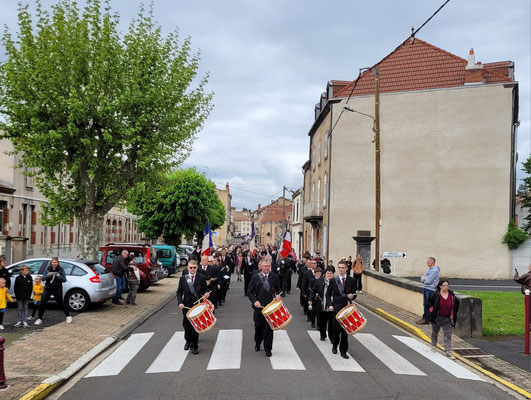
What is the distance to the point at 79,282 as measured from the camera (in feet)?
45.8

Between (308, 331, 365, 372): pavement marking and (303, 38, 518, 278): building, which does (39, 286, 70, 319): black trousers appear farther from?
(303, 38, 518, 278): building

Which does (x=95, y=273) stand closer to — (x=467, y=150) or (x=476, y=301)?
(x=476, y=301)

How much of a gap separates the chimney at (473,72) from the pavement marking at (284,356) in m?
24.3

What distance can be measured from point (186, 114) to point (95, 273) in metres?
7.19

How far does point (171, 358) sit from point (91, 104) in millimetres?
10499

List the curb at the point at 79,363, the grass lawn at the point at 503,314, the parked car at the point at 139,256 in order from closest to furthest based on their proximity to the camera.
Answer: the curb at the point at 79,363
the grass lawn at the point at 503,314
the parked car at the point at 139,256

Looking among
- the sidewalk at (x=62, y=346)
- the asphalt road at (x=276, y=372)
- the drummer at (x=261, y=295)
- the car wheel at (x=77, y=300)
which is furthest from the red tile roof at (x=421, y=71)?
the drummer at (x=261, y=295)

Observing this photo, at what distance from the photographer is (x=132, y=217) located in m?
58.8

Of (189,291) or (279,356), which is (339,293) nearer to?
(279,356)

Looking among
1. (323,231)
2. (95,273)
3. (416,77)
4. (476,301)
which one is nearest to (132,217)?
(323,231)

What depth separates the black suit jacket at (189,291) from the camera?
9.61m

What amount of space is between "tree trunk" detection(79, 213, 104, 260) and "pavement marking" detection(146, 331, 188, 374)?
8601mm

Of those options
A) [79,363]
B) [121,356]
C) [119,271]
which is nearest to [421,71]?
[119,271]

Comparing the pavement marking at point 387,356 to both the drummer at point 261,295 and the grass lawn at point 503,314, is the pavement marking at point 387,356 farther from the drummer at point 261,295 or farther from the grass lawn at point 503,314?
the grass lawn at point 503,314
